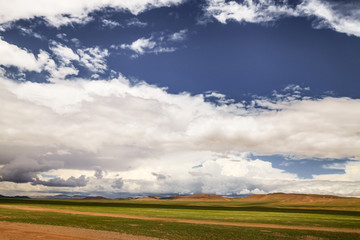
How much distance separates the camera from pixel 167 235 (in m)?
30.4

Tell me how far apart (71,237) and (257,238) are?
62.8 feet

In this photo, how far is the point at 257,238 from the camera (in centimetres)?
3053

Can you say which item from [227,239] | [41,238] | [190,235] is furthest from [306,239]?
[41,238]

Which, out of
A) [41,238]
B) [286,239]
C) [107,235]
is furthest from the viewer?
[286,239]

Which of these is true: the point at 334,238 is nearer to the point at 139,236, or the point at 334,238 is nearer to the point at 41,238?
the point at 139,236

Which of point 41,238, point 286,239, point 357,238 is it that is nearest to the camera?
point 41,238

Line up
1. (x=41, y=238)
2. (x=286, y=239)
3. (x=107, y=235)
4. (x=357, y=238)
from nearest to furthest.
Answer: (x=41, y=238) < (x=107, y=235) < (x=286, y=239) < (x=357, y=238)

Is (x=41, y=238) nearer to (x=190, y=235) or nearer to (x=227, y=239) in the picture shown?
(x=190, y=235)

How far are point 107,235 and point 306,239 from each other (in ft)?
71.9

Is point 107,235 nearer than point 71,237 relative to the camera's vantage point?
No

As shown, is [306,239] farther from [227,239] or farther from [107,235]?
[107,235]

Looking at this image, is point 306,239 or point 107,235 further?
point 306,239

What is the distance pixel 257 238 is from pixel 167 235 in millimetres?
9740

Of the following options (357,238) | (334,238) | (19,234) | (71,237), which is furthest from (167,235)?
(357,238)
